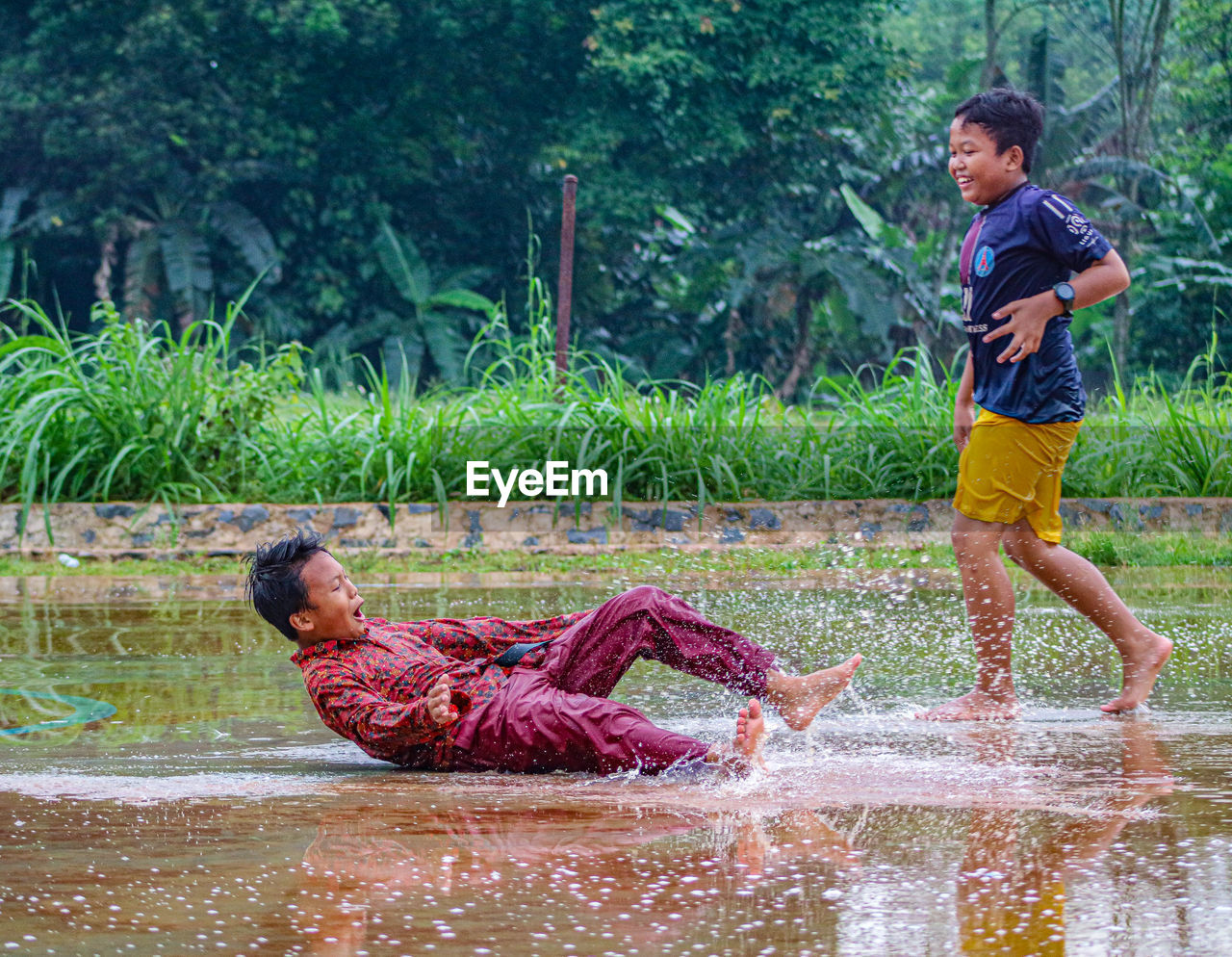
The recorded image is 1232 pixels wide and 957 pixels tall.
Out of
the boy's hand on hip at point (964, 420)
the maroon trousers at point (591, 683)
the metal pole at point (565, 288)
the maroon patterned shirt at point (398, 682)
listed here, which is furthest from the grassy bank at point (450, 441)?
the maroon trousers at point (591, 683)

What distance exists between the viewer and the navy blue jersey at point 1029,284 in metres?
4.04

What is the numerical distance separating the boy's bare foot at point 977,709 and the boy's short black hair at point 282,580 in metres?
1.84

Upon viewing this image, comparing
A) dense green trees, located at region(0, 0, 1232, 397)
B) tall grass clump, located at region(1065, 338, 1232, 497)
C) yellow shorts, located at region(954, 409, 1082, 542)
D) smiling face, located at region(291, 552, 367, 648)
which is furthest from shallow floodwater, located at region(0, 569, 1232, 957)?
dense green trees, located at region(0, 0, 1232, 397)

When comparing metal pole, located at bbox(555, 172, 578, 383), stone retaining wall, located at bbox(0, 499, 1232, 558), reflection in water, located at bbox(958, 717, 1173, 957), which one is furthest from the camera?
metal pole, located at bbox(555, 172, 578, 383)

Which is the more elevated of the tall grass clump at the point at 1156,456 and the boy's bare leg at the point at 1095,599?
the tall grass clump at the point at 1156,456

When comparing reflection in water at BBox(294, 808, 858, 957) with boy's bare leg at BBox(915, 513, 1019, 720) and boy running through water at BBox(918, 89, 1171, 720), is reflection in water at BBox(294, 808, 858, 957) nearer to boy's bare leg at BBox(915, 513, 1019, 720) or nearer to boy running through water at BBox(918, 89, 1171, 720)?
boy's bare leg at BBox(915, 513, 1019, 720)

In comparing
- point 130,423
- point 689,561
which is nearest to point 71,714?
point 689,561

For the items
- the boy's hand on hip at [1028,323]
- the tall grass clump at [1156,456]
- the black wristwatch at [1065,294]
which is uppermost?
the black wristwatch at [1065,294]

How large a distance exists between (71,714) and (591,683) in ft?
5.73

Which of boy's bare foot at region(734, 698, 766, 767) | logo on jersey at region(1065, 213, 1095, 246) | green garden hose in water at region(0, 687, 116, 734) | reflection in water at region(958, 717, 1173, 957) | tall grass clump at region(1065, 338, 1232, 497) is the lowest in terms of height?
green garden hose in water at region(0, 687, 116, 734)

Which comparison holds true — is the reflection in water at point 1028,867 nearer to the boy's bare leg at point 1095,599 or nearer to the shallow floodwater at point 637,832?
the shallow floodwater at point 637,832

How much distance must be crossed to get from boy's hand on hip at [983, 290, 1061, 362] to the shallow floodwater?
107 cm

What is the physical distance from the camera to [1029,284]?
4.10 meters

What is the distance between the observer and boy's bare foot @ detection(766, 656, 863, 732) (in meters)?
3.43
